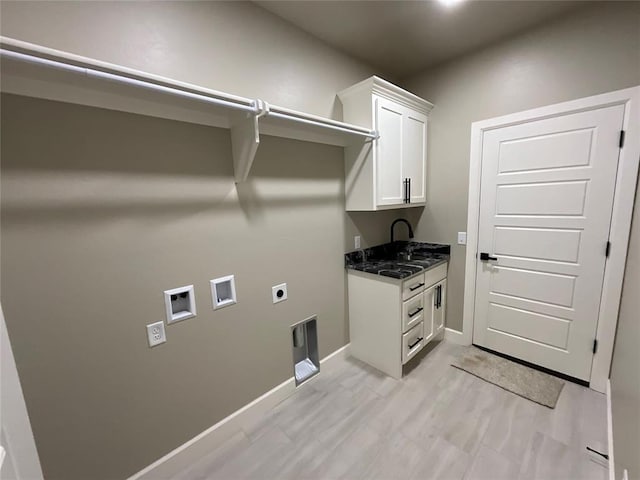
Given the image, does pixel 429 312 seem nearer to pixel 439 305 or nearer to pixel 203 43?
pixel 439 305

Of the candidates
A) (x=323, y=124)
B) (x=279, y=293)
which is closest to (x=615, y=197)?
(x=323, y=124)

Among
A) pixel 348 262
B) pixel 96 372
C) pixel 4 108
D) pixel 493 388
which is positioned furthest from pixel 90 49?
pixel 493 388

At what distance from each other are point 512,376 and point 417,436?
1090mm

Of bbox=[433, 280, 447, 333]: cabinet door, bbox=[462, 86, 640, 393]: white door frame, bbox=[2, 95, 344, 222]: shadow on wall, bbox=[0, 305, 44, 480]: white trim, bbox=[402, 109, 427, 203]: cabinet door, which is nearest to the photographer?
bbox=[0, 305, 44, 480]: white trim

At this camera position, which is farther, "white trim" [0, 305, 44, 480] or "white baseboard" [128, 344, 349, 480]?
"white baseboard" [128, 344, 349, 480]

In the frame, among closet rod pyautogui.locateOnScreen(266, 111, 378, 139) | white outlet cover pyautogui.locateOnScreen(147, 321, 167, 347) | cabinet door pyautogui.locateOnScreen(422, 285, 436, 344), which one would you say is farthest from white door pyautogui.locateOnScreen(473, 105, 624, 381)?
white outlet cover pyautogui.locateOnScreen(147, 321, 167, 347)

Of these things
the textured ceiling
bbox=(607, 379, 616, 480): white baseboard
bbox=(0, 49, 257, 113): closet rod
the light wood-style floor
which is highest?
the textured ceiling

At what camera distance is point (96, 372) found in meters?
1.23

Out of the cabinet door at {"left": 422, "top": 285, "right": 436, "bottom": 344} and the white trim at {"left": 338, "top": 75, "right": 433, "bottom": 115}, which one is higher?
the white trim at {"left": 338, "top": 75, "right": 433, "bottom": 115}

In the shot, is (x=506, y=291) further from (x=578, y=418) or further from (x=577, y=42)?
(x=577, y=42)

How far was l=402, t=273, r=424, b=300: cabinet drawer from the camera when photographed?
2066 millimetres

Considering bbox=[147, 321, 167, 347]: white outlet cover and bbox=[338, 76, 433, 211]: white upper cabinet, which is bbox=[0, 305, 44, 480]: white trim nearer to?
bbox=[147, 321, 167, 347]: white outlet cover

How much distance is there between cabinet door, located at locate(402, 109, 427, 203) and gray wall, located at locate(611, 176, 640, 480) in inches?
54.3

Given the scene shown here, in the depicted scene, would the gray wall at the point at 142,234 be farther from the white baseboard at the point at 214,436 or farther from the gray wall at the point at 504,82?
the gray wall at the point at 504,82
